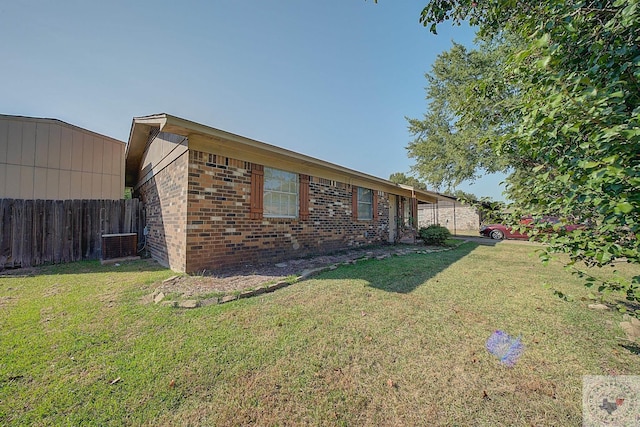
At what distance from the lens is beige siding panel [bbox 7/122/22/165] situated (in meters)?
7.06

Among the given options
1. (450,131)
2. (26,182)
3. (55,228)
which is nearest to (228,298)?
(55,228)

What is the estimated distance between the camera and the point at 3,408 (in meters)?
1.58

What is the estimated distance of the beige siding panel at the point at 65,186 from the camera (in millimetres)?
7668

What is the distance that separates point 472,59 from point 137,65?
19.3 metres

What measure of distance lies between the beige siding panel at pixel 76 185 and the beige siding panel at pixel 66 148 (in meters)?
0.23

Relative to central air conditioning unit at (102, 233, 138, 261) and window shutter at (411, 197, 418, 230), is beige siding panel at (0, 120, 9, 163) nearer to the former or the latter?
central air conditioning unit at (102, 233, 138, 261)

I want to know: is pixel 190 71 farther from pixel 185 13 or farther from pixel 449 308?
pixel 449 308

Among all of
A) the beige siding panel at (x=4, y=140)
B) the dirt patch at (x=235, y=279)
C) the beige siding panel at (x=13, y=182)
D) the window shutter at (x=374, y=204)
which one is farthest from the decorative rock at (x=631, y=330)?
the beige siding panel at (x=4, y=140)

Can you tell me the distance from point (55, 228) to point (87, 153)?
322 centimetres

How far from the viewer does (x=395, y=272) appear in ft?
17.0

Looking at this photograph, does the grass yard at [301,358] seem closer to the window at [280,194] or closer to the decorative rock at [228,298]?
the decorative rock at [228,298]

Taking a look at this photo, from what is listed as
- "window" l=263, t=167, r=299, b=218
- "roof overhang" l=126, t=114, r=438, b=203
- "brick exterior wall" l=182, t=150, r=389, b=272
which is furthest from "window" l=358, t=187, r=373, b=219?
"window" l=263, t=167, r=299, b=218

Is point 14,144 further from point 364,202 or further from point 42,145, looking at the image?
point 364,202

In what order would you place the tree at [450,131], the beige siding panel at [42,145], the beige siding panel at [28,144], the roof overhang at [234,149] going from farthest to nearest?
the tree at [450,131], the beige siding panel at [42,145], the beige siding panel at [28,144], the roof overhang at [234,149]
